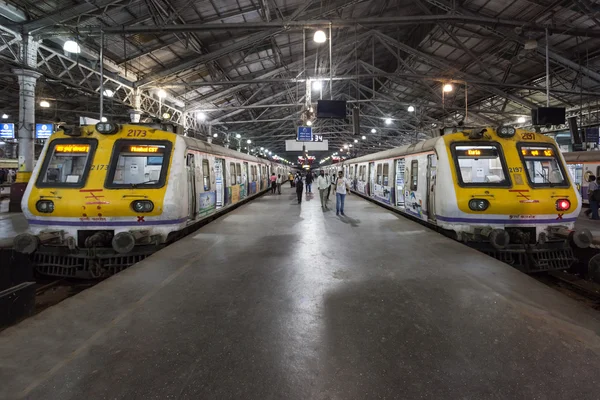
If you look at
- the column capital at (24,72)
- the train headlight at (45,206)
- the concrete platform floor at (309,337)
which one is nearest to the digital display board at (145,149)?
the train headlight at (45,206)

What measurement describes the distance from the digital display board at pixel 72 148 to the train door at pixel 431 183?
7133mm

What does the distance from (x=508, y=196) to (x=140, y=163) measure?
7.08 metres

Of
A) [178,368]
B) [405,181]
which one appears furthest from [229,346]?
[405,181]

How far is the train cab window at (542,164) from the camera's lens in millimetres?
5863

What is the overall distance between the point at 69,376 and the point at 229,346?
3.70 ft

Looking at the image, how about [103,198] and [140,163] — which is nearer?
[103,198]

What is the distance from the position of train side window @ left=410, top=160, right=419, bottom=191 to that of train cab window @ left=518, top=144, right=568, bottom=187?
2491 mm

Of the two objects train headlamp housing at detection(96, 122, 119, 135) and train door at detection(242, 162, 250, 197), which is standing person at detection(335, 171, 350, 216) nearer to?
train door at detection(242, 162, 250, 197)

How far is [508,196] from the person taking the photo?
5.53 meters

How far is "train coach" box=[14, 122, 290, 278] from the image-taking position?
197 inches

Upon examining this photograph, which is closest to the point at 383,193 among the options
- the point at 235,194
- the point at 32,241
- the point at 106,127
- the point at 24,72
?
the point at 235,194

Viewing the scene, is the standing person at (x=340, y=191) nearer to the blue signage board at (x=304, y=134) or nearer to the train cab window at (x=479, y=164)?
the train cab window at (x=479, y=164)

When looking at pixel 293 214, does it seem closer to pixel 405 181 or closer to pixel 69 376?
pixel 405 181

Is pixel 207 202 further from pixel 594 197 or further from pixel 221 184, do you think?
pixel 594 197
